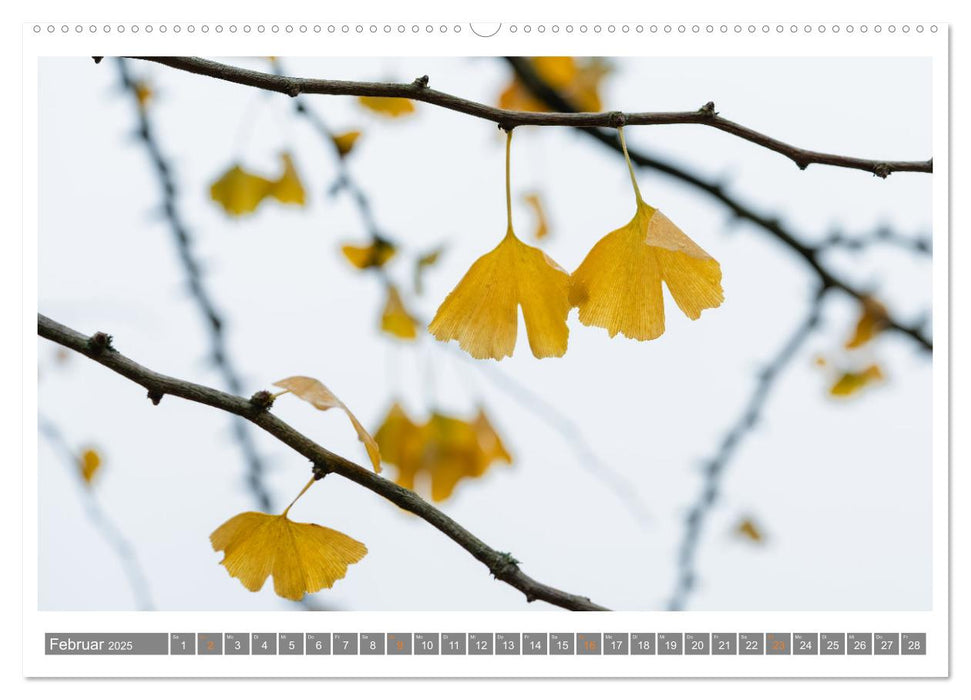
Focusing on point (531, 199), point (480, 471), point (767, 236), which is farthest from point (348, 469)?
point (531, 199)

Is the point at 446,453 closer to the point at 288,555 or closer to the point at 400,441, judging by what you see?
the point at 400,441

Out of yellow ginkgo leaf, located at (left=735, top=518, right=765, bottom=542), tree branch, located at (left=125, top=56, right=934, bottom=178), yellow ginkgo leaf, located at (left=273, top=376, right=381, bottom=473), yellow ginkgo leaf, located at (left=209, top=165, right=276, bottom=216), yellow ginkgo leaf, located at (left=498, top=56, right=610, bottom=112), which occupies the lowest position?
yellow ginkgo leaf, located at (left=735, top=518, right=765, bottom=542)

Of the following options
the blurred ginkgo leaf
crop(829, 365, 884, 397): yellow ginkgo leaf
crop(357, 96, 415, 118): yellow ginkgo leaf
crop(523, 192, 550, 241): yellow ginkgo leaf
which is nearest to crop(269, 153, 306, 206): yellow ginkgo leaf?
crop(357, 96, 415, 118): yellow ginkgo leaf

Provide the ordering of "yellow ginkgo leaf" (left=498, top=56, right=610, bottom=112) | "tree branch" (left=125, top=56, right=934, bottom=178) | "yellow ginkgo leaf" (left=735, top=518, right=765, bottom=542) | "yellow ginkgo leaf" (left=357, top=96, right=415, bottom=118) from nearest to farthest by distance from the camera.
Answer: "tree branch" (left=125, top=56, right=934, bottom=178) < "yellow ginkgo leaf" (left=357, top=96, right=415, bottom=118) < "yellow ginkgo leaf" (left=498, top=56, right=610, bottom=112) < "yellow ginkgo leaf" (left=735, top=518, right=765, bottom=542)

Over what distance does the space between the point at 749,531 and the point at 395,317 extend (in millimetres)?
589

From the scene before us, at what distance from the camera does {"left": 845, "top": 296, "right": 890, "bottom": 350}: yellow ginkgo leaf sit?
76 centimetres

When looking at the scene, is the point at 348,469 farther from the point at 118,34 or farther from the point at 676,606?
the point at 676,606

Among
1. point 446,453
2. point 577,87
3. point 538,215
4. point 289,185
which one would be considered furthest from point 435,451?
point 577,87

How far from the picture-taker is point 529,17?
504 millimetres

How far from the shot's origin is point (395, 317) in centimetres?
77

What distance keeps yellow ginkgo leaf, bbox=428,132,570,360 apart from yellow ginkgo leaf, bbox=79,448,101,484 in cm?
73

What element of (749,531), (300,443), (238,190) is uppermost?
(238,190)

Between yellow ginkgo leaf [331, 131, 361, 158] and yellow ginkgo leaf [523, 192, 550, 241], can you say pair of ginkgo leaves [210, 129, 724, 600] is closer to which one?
yellow ginkgo leaf [331, 131, 361, 158]

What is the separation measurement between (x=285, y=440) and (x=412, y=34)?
→ 0.28 meters
